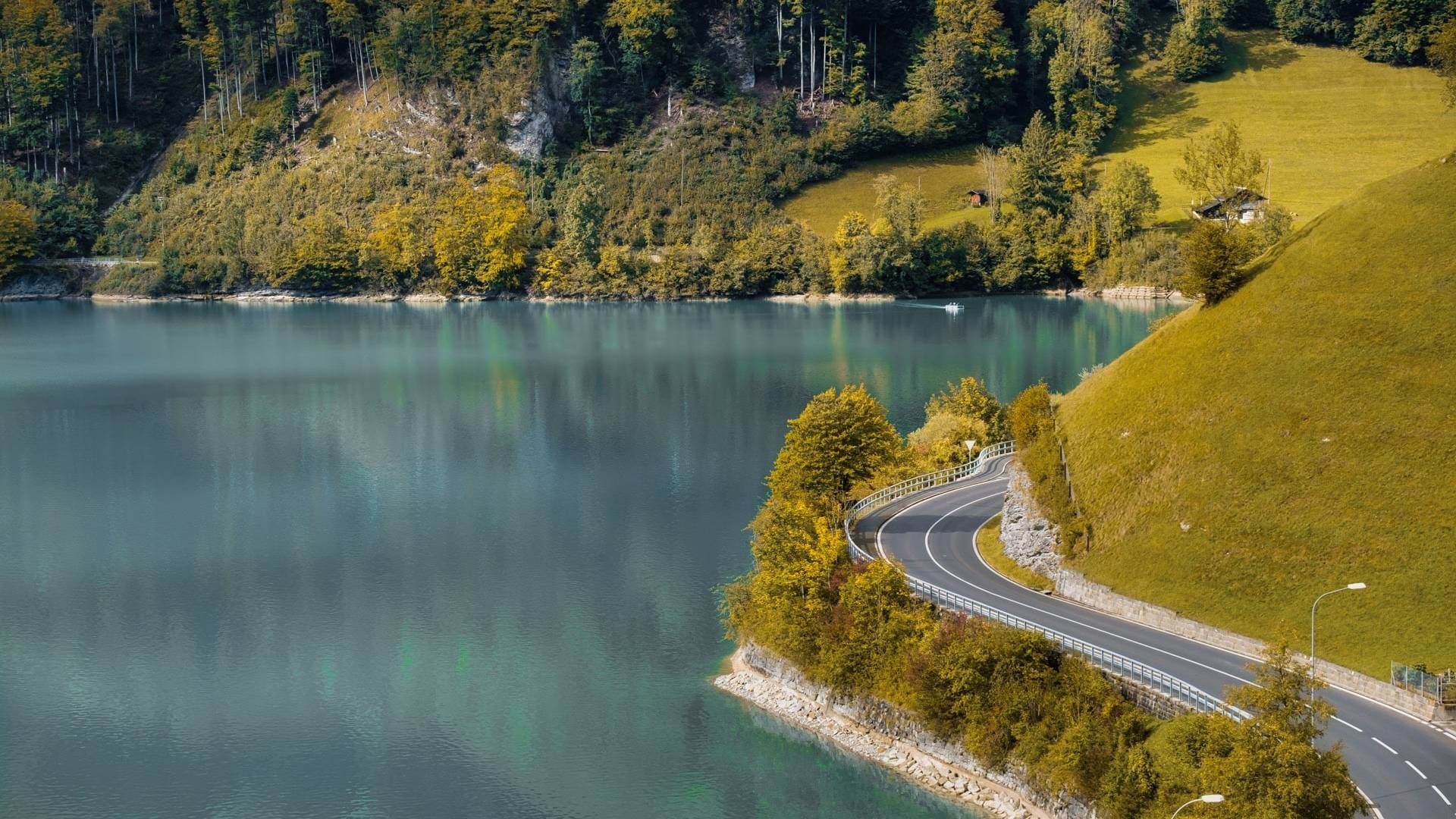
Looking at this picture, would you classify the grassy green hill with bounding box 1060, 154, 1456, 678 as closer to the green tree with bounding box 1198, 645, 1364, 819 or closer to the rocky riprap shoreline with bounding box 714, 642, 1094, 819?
the green tree with bounding box 1198, 645, 1364, 819

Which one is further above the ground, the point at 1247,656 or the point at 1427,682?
the point at 1427,682

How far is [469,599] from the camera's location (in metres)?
63.2

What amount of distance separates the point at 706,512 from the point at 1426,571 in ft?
136

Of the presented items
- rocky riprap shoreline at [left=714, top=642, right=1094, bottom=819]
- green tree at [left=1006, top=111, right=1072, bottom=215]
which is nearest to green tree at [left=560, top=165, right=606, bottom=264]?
green tree at [left=1006, top=111, right=1072, bottom=215]

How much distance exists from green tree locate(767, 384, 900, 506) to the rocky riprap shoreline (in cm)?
1000

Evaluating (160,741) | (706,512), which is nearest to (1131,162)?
(706,512)

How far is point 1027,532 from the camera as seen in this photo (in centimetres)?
5456

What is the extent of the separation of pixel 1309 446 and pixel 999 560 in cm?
1302

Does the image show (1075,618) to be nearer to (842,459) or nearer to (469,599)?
(842,459)

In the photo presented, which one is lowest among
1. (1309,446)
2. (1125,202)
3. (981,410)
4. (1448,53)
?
(981,410)

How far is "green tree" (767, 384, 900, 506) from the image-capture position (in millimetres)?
61531

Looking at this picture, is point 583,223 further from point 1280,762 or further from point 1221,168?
point 1280,762

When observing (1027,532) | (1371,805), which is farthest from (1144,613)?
(1371,805)

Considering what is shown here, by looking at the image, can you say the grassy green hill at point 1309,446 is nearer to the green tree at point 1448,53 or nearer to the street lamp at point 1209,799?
the street lamp at point 1209,799
